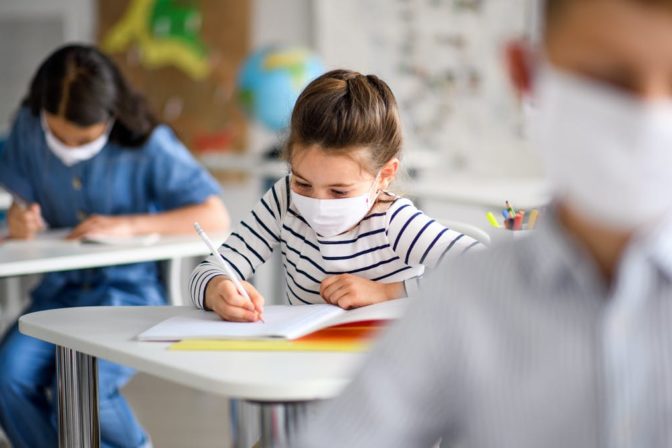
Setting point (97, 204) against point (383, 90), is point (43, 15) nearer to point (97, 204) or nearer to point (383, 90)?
point (97, 204)

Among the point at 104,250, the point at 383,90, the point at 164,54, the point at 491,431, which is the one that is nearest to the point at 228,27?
the point at 164,54

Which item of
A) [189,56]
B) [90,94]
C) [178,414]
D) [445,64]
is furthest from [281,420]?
[189,56]

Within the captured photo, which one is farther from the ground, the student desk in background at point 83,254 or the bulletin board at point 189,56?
the bulletin board at point 189,56

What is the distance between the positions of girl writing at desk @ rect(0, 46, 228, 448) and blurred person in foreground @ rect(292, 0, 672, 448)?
171 centimetres

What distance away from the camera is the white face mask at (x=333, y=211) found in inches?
68.5

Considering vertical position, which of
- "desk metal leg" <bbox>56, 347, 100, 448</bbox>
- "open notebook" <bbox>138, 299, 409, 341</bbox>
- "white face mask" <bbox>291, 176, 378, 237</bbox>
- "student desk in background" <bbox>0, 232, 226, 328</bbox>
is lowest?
"desk metal leg" <bbox>56, 347, 100, 448</bbox>

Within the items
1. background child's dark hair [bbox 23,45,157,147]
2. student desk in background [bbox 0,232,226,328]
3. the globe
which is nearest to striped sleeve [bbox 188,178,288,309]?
student desk in background [bbox 0,232,226,328]

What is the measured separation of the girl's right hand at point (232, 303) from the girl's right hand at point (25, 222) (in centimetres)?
110

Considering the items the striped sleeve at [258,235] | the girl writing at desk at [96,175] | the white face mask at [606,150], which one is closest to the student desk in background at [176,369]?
the striped sleeve at [258,235]

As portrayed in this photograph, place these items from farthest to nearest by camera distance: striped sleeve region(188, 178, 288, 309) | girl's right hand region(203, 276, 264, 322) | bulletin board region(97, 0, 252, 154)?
bulletin board region(97, 0, 252, 154) → striped sleeve region(188, 178, 288, 309) → girl's right hand region(203, 276, 264, 322)

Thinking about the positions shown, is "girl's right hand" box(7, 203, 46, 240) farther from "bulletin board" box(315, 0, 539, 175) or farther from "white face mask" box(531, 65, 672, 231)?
"bulletin board" box(315, 0, 539, 175)

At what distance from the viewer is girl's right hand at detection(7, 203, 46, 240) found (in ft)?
8.73

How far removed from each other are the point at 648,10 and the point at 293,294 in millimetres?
1275

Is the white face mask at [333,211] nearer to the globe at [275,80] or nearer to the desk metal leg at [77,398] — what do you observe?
the desk metal leg at [77,398]
